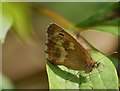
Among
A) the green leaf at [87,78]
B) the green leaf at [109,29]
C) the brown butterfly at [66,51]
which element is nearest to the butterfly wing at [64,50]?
the brown butterfly at [66,51]

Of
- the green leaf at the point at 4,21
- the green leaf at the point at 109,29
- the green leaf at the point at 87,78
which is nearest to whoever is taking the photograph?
the green leaf at the point at 87,78

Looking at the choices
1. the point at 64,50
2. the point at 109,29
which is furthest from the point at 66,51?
the point at 109,29

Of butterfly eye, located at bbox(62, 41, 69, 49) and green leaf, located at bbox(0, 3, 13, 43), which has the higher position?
green leaf, located at bbox(0, 3, 13, 43)

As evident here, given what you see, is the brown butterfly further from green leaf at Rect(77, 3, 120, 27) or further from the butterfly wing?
green leaf at Rect(77, 3, 120, 27)

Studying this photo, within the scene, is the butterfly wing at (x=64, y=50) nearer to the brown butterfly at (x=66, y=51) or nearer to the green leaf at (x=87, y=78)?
the brown butterfly at (x=66, y=51)

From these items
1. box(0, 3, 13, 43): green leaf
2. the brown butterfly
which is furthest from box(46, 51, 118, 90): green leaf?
box(0, 3, 13, 43): green leaf
